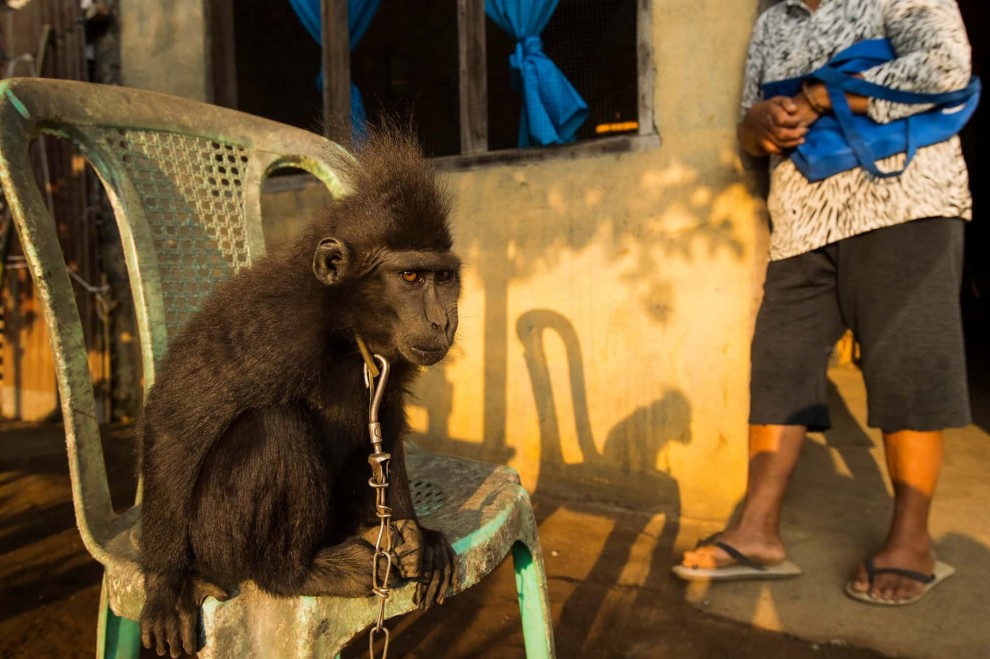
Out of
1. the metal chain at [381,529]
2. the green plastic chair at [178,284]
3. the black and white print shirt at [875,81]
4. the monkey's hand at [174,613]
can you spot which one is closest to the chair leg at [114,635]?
the green plastic chair at [178,284]

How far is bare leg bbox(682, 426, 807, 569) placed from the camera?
9.42ft

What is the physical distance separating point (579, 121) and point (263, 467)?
3030mm

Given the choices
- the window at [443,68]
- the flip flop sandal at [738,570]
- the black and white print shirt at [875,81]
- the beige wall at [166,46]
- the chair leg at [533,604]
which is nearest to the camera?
the chair leg at [533,604]

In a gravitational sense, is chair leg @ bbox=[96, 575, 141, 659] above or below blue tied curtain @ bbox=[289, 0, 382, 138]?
below

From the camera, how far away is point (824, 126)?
8.95 ft

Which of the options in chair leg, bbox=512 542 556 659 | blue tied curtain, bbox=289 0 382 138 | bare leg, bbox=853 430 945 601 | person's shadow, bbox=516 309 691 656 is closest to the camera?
chair leg, bbox=512 542 556 659

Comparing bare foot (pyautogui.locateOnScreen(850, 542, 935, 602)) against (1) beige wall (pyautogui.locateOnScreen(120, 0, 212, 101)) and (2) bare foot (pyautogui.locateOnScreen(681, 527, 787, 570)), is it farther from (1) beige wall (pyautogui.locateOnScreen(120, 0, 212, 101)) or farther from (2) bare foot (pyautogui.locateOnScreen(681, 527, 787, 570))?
(1) beige wall (pyautogui.locateOnScreen(120, 0, 212, 101))

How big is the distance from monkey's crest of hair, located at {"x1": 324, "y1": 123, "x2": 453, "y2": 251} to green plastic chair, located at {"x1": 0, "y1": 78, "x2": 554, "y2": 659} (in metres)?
0.60

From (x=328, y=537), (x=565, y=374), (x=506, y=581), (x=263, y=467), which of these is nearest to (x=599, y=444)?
(x=565, y=374)

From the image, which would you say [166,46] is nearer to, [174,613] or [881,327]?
[174,613]

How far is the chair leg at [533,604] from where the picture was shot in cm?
180

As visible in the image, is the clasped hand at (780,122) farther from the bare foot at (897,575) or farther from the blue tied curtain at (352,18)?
the blue tied curtain at (352,18)

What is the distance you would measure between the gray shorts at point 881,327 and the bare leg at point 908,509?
0.25 ft

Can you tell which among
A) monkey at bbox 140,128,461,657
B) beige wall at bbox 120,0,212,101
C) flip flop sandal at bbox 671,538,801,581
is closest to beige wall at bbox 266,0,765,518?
flip flop sandal at bbox 671,538,801,581
